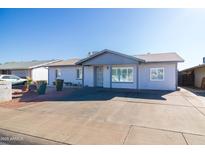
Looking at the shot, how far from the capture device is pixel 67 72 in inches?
729

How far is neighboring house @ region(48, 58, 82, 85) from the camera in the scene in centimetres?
1794

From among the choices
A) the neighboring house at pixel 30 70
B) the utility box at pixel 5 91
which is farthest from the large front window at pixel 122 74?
the neighboring house at pixel 30 70

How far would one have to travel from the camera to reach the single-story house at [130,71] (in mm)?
13383

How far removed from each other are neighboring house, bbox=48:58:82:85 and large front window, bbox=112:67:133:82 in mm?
4529

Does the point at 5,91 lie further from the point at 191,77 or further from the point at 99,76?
the point at 191,77

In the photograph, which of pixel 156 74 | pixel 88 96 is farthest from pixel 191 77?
pixel 88 96

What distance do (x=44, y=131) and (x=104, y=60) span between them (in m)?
10.6

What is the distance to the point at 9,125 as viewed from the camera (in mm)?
5336

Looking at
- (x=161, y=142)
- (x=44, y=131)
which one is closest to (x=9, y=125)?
(x=44, y=131)

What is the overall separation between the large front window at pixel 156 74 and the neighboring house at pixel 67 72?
8321mm

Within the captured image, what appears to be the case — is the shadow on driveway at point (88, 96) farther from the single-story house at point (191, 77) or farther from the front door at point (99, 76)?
the single-story house at point (191, 77)

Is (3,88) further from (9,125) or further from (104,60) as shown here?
(104,60)

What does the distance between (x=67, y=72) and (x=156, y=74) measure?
10.6 meters

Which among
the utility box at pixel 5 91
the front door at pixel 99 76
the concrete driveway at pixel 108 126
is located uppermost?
the front door at pixel 99 76
